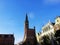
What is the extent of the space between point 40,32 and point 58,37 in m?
28.6

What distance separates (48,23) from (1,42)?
2645 centimetres

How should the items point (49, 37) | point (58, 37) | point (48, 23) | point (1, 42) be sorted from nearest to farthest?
Result: point (58, 37) → point (49, 37) → point (48, 23) → point (1, 42)

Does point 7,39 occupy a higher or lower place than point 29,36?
lower

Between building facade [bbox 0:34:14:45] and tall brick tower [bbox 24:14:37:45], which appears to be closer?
building facade [bbox 0:34:14:45]

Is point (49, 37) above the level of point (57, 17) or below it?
below

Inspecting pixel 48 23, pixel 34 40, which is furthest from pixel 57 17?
pixel 34 40

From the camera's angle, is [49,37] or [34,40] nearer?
[49,37]

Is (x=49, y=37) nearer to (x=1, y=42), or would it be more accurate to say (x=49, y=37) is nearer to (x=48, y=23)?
(x=48, y=23)

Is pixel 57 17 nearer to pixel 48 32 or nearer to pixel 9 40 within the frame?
pixel 48 32

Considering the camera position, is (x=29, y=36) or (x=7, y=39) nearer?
(x=7, y=39)

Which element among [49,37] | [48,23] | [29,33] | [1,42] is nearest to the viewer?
[49,37]

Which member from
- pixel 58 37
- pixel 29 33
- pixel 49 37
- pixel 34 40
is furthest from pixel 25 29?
pixel 58 37

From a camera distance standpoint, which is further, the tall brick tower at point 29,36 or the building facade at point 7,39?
the tall brick tower at point 29,36

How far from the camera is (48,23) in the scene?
243 ft
